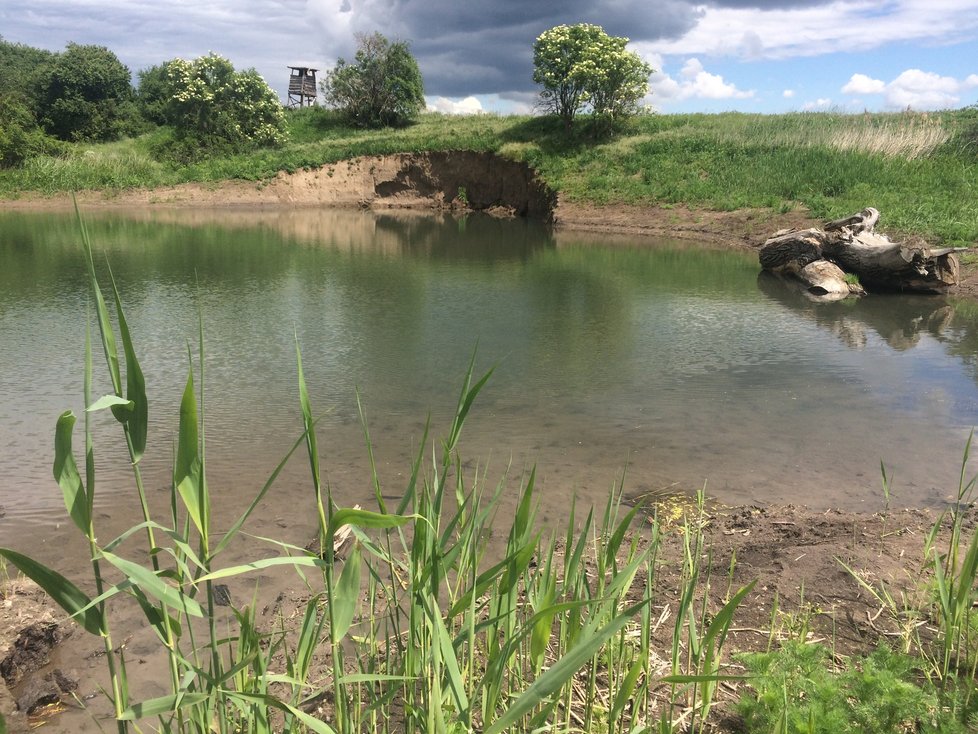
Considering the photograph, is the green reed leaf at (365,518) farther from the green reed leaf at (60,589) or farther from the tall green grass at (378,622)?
the green reed leaf at (60,589)

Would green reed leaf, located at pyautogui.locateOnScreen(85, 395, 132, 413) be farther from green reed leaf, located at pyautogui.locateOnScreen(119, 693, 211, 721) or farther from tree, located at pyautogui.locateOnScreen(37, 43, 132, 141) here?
tree, located at pyautogui.locateOnScreen(37, 43, 132, 141)

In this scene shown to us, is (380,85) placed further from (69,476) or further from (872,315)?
(69,476)

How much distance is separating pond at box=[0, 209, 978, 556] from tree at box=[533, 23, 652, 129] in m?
16.3

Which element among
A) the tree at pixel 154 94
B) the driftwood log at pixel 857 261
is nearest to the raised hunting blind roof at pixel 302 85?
the tree at pixel 154 94

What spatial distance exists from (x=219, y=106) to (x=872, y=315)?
109ft

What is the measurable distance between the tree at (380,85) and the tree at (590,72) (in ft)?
36.2

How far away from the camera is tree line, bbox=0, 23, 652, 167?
30500 mm

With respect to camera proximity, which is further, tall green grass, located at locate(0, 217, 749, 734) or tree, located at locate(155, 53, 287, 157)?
tree, located at locate(155, 53, 287, 157)

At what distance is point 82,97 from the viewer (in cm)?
4116

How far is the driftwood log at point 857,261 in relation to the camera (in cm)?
1365

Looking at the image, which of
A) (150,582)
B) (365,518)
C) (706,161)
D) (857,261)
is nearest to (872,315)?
(857,261)

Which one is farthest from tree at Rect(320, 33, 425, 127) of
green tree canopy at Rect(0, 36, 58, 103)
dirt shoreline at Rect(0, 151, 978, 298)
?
green tree canopy at Rect(0, 36, 58, 103)

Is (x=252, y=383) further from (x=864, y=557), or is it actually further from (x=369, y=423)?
(x=864, y=557)

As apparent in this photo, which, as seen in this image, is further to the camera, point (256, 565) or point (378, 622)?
point (378, 622)
